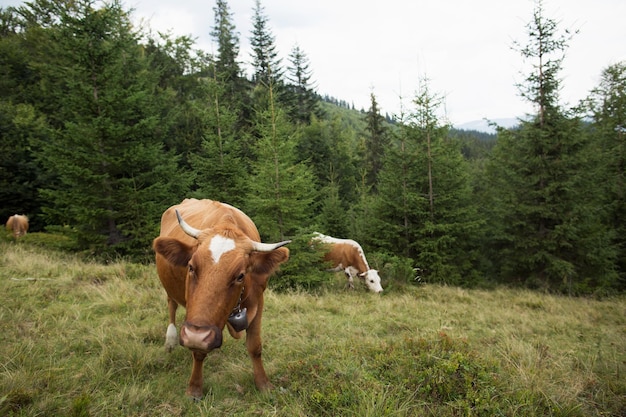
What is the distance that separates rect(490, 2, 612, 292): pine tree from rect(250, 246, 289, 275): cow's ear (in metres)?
13.3

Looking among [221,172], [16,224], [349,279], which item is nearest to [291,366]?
[349,279]

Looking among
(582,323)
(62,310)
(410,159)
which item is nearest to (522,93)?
(410,159)

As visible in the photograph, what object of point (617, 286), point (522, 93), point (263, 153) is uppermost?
point (522, 93)

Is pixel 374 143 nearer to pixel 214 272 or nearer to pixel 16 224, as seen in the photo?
pixel 16 224

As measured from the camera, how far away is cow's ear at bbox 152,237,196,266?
118 inches

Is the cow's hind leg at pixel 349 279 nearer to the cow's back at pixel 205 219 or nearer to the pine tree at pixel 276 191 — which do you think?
the pine tree at pixel 276 191

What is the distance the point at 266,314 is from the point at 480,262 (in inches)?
514

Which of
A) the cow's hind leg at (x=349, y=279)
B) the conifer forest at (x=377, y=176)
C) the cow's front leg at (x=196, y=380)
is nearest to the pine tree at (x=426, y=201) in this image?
the conifer forest at (x=377, y=176)

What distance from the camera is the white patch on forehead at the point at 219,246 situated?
9.07 feet

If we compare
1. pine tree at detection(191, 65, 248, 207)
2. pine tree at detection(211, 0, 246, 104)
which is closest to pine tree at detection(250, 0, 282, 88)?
pine tree at detection(211, 0, 246, 104)

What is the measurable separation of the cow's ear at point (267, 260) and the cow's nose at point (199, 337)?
755 mm

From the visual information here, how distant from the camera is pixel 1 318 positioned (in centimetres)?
452

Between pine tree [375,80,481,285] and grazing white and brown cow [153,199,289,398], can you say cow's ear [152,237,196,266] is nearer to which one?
grazing white and brown cow [153,199,289,398]

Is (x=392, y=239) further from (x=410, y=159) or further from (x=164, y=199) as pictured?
(x=164, y=199)
